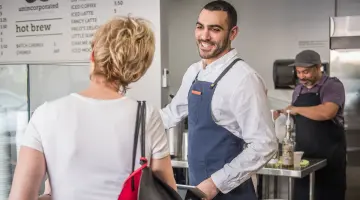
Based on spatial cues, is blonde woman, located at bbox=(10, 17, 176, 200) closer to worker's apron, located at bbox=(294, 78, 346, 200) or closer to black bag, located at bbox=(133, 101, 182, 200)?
black bag, located at bbox=(133, 101, 182, 200)

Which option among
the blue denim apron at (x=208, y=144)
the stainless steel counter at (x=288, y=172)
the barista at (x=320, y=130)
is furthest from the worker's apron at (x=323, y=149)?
the blue denim apron at (x=208, y=144)

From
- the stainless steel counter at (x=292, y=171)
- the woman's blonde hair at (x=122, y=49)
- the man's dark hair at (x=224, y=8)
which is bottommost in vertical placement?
the stainless steel counter at (x=292, y=171)

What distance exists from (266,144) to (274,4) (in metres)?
3.16

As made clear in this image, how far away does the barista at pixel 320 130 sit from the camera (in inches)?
127

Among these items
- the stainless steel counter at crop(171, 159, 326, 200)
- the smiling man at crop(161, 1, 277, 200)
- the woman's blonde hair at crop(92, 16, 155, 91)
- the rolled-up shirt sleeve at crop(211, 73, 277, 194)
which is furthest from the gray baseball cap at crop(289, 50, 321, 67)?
the woman's blonde hair at crop(92, 16, 155, 91)

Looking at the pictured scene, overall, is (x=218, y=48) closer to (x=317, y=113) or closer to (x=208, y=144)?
(x=208, y=144)

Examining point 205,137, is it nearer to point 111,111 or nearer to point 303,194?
point 111,111

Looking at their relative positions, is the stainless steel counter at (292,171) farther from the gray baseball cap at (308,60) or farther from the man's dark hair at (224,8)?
the man's dark hair at (224,8)

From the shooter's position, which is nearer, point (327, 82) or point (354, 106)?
point (327, 82)

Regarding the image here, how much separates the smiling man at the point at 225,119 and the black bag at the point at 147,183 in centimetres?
55

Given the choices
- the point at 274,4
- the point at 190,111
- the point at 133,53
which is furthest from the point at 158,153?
the point at 274,4

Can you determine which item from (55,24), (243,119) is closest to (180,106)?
(243,119)

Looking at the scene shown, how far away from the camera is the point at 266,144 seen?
1.72m

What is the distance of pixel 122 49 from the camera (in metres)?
1.18
